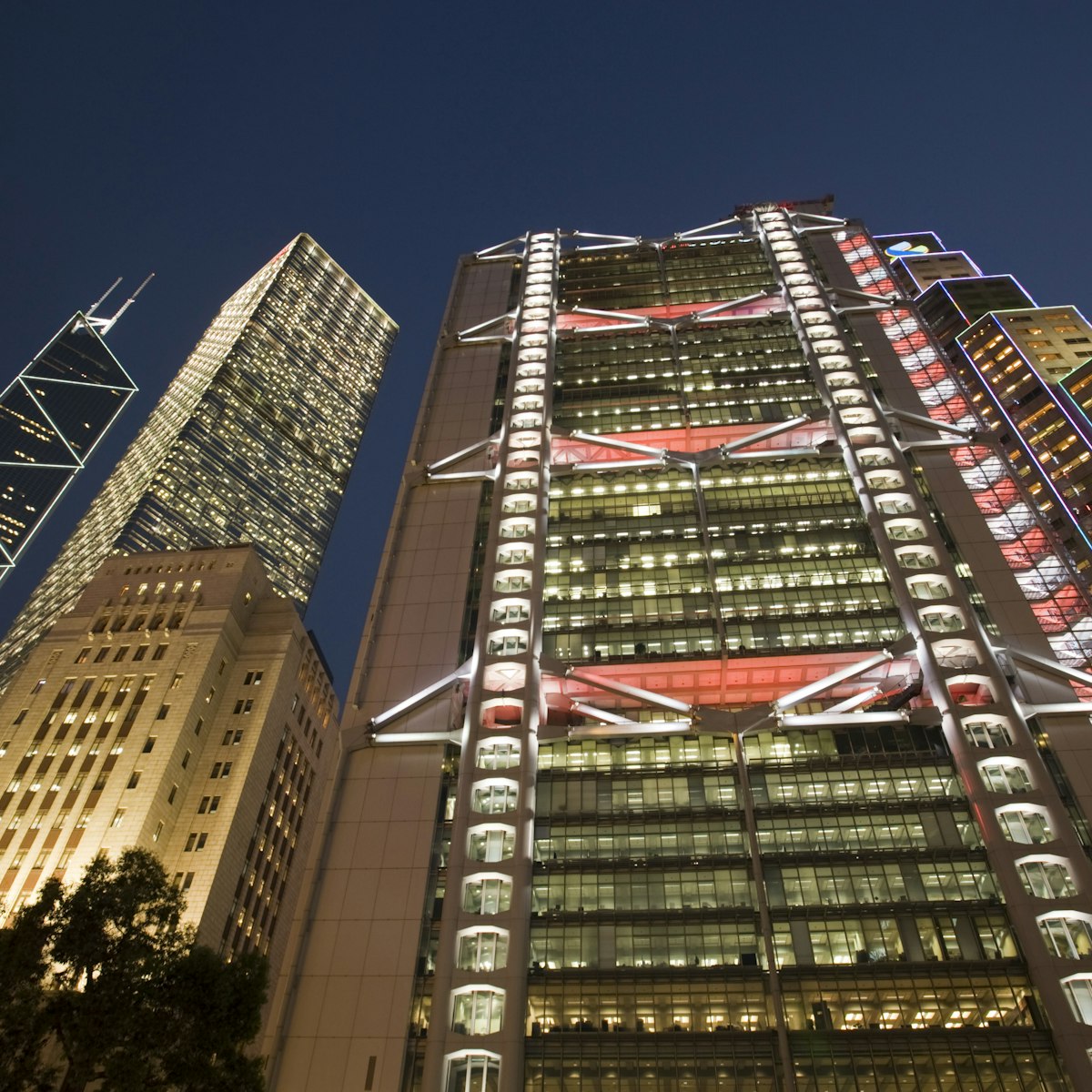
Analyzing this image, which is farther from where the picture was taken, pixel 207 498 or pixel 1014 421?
pixel 207 498

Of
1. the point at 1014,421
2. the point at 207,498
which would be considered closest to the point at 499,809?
the point at 1014,421

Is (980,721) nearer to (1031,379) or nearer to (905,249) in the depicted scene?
(1031,379)

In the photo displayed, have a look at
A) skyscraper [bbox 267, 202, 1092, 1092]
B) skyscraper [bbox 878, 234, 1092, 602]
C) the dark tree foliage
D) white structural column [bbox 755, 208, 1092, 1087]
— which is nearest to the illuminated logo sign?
skyscraper [bbox 878, 234, 1092, 602]

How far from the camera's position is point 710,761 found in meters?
55.5

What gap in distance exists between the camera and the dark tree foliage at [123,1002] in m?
27.3

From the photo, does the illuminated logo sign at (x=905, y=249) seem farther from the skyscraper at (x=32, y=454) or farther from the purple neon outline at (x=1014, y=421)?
the skyscraper at (x=32, y=454)

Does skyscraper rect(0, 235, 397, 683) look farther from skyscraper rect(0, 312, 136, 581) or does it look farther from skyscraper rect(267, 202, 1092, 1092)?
skyscraper rect(267, 202, 1092, 1092)

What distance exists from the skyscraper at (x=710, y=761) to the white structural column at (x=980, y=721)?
0.20 m

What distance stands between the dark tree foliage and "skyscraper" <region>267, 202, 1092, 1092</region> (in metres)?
14.4

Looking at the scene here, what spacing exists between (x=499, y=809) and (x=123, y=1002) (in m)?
25.3

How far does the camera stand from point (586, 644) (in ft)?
207

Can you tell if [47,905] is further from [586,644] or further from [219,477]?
[219,477]

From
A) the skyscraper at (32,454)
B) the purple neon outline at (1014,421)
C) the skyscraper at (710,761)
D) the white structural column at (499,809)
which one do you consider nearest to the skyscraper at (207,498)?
the skyscraper at (32,454)

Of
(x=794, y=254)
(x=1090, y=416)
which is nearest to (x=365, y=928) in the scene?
(x=794, y=254)
